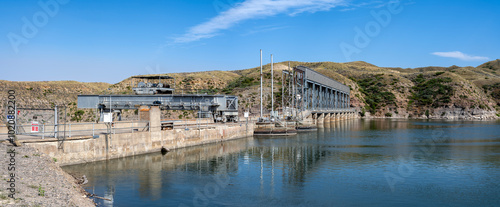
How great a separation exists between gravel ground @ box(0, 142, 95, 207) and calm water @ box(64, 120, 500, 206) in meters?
2.00

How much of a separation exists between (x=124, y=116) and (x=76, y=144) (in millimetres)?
76162

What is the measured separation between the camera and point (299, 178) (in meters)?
27.0

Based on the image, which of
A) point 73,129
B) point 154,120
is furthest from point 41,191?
point 154,120

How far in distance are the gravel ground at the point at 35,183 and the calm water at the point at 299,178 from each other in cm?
200

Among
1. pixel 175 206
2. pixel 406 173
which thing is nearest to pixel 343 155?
pixel 406 173

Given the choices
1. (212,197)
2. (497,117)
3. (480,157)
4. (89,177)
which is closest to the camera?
(212,197)

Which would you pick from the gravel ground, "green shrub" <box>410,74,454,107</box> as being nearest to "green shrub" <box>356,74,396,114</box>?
"green shrub" <box>410,74,454,107</box>

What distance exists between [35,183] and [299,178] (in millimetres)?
16017

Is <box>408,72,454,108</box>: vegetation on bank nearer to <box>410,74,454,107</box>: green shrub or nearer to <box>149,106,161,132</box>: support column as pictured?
<box>410,74,454,107</box>: green shrub

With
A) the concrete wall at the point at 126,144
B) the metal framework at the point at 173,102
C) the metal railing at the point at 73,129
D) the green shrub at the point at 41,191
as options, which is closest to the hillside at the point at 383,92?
the metal framework at the point at 173,102

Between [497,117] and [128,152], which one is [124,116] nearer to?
[128,152]

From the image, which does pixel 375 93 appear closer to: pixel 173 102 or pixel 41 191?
pixel 173 102

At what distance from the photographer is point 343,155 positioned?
38156 millimetres

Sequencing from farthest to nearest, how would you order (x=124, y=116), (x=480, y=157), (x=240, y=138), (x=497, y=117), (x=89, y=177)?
1. (x=497, y=117)
2. (x=124, y=116)
3. (x=240, y=138)
4. (x=480, y=157)
5. (x=89, y=177)
